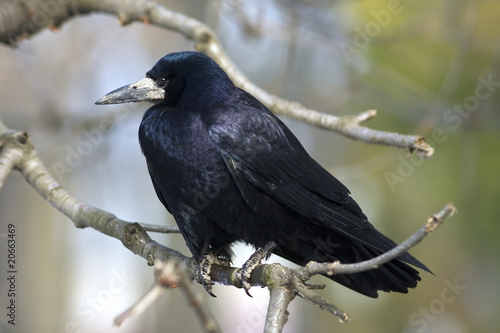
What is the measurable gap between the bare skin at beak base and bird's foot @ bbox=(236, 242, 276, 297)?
949 millimetres

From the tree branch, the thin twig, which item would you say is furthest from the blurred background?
the thin twig

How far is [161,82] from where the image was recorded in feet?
10.1

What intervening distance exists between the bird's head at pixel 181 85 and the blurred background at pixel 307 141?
1884 mm

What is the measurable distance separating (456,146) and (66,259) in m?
4.56

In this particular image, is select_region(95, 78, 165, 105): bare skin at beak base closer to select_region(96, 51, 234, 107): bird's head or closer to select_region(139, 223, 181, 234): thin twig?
select_region(96, 51, 234, 107): bird's head

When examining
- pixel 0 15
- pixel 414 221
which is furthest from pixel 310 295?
pixel 414 221

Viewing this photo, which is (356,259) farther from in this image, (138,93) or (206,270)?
(138,93)

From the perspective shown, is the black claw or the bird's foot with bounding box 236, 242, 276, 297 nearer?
the bird's foot with bounding box 236, 242, 276, 297

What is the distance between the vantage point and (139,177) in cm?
723

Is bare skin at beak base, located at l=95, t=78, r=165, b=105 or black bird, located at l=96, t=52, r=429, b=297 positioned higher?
bare skin at beak base, located at l=95, t=78, r=165, b=105

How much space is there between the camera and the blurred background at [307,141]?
5344 millimetres

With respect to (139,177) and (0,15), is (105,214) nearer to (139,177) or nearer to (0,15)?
(0,15)

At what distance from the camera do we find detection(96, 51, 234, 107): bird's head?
2.97m

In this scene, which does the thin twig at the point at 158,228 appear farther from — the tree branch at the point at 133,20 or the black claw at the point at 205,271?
the tree branch at the point at 133,20
